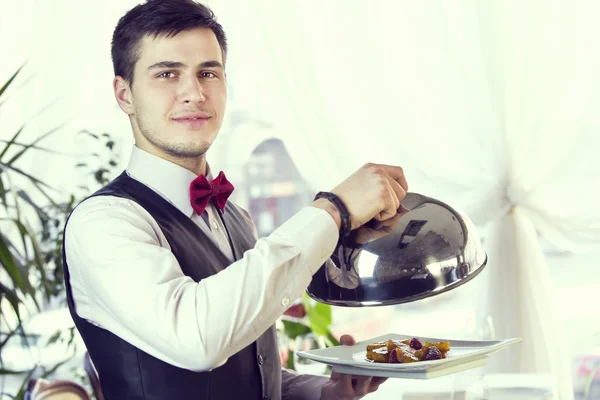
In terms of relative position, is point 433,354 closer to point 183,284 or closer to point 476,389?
point 183,284

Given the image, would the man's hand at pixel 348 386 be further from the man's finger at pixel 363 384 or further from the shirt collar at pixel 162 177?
the shirt collar at pixel 162 177

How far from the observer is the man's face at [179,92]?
145cm

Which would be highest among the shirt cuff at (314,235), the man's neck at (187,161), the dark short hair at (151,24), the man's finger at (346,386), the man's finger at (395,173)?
the dark short hair at (151,24)

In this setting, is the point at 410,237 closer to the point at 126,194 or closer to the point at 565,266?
the point at 126,194

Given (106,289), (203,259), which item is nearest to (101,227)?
(106,289)

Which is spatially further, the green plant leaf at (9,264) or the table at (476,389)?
the green plant leaf at (9,264)

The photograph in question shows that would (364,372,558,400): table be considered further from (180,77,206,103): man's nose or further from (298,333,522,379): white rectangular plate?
(180,77,206,103): man's nose

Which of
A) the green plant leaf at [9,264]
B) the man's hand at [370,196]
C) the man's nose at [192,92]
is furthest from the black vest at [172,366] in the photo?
the green plant leaf at [9,264]

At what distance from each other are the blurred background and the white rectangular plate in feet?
5.83

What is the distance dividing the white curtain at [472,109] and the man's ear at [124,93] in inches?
80.0

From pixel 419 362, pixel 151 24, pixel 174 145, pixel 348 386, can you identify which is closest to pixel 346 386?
pixel 348 386

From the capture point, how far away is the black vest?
134 centimetres

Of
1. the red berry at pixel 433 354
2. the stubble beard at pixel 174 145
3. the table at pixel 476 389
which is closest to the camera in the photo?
the red berry at pixel 433 354

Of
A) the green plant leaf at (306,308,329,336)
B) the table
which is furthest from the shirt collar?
the green plant leaf at (306,308,329,336)
